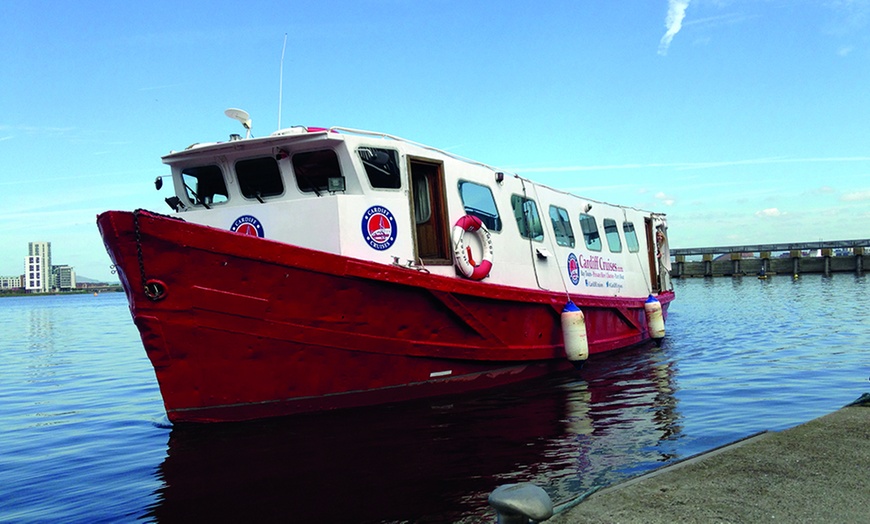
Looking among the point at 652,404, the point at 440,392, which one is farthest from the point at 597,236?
the point at 440,392

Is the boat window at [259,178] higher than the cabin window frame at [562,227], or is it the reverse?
the boat window at [259,178]

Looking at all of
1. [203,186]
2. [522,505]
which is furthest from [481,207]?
[522,505]

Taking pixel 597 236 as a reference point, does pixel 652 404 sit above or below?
below

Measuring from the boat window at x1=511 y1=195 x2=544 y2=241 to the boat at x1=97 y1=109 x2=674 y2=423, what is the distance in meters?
0.04

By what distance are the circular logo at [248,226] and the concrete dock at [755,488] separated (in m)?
5.59

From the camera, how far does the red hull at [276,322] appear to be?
6.33 metres

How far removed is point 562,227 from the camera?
11922 millimetres

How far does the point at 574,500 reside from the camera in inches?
132

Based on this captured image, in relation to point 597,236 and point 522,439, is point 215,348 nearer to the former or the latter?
point 522,439

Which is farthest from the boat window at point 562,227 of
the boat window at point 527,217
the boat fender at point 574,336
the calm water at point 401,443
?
the calm water at point 401,443

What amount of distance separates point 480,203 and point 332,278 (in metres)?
3.27

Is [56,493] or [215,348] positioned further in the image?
[215,348]

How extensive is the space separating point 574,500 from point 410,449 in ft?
11.1

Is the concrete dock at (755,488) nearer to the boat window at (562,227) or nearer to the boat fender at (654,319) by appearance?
the boat window at (562,227)
